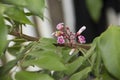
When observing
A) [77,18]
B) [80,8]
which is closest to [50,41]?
[80,8]

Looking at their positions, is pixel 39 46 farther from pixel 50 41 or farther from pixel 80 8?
pixel 80 8

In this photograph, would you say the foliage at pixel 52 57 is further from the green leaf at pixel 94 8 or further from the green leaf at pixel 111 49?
the green leaf at pixel 94 8

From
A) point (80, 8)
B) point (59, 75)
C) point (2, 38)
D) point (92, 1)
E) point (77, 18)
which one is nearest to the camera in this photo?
point (92, 1)

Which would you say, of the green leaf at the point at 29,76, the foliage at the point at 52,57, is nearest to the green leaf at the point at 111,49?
the foliage at the point at 52,57

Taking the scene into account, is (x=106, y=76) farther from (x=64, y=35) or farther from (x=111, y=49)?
(x=64, y=35)

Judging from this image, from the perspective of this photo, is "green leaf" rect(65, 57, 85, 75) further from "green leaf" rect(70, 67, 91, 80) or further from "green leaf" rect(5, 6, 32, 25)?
"green leaf" rect(5, 6, 32, 25)

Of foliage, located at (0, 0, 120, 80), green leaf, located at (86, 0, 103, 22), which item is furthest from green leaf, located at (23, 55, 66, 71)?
green leaf, located at (86, 0, 103, 22)

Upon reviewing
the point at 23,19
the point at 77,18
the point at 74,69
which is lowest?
the point at 77,18
